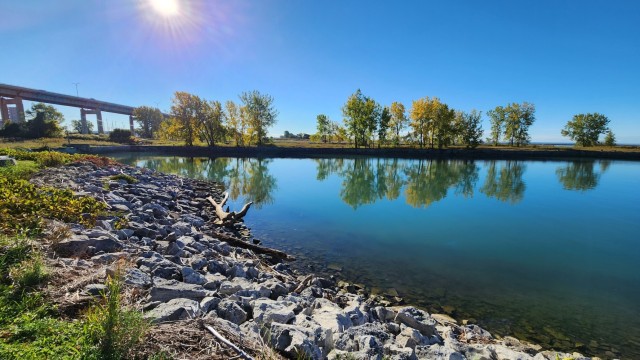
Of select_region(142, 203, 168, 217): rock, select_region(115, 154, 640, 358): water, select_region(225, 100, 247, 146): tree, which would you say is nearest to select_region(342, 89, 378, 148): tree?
select_region(225, 100, 247, 146): tree

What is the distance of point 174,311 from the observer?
3.62 metres

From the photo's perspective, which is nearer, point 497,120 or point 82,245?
point 82,245

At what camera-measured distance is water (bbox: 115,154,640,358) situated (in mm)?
7242

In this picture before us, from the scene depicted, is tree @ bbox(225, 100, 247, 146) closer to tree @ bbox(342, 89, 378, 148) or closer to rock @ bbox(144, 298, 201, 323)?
tree @ bbox(342, 89, 378, 148)

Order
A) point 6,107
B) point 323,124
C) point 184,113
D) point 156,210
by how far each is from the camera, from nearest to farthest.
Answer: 1. point 156,210
2. point 184,113
3. point 6,107
4. point 323,124

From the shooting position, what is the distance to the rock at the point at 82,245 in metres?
5.12

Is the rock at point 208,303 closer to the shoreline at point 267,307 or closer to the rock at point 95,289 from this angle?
the shoreline at point 267,307

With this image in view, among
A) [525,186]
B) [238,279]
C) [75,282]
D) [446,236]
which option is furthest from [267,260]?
[525,186]

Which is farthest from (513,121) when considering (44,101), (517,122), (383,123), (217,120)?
(44,101)

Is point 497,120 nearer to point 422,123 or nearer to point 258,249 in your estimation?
point 422,123

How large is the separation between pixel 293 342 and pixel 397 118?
3001 inches

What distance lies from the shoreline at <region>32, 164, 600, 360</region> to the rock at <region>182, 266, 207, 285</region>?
17 mm

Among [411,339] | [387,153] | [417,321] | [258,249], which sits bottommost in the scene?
[258,249]

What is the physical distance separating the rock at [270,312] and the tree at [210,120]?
224 feet
